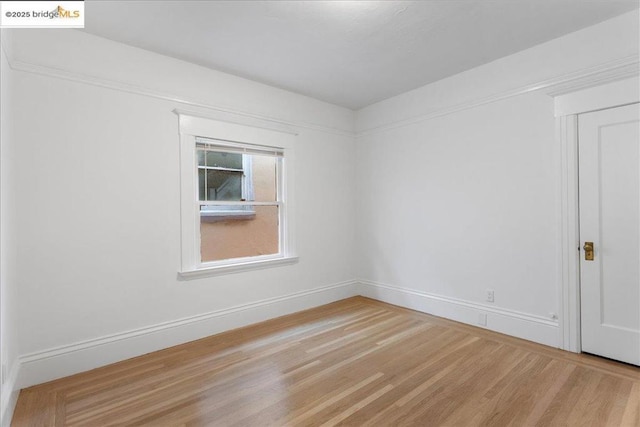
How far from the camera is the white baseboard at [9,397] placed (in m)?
1.86

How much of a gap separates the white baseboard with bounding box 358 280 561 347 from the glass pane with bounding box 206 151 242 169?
97.5 inches

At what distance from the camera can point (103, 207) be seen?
2.72 m

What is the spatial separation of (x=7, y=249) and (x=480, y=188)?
157 inches

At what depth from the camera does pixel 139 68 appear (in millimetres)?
2904

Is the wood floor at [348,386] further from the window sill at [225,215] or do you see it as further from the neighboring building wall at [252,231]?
the window sill at [225,215]

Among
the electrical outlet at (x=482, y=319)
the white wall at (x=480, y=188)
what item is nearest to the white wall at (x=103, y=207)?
the white wall at (x=480, y=188)

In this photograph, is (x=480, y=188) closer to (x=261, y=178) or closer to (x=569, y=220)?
(x=569, y=220)

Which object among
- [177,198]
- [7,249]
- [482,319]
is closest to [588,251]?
[482,319]

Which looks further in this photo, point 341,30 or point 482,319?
point 482,319

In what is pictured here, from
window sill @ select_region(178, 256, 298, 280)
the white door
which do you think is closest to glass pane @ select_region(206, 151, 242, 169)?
window sill @ select_region(178, 256, 298, 280)

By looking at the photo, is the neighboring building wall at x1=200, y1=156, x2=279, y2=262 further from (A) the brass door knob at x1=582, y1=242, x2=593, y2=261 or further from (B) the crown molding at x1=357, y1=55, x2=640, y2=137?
(A) the brass door knob at x1=582, y1=242, x2=593, y2=261

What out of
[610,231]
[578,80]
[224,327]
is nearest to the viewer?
[610,231]

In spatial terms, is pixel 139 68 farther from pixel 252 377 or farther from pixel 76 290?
pixel 252 377

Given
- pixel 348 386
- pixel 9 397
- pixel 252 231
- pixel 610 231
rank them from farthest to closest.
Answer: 1. pixel 252 231
2. pixel 610 231
3. pixel 348 386
4. pixel 9 397
